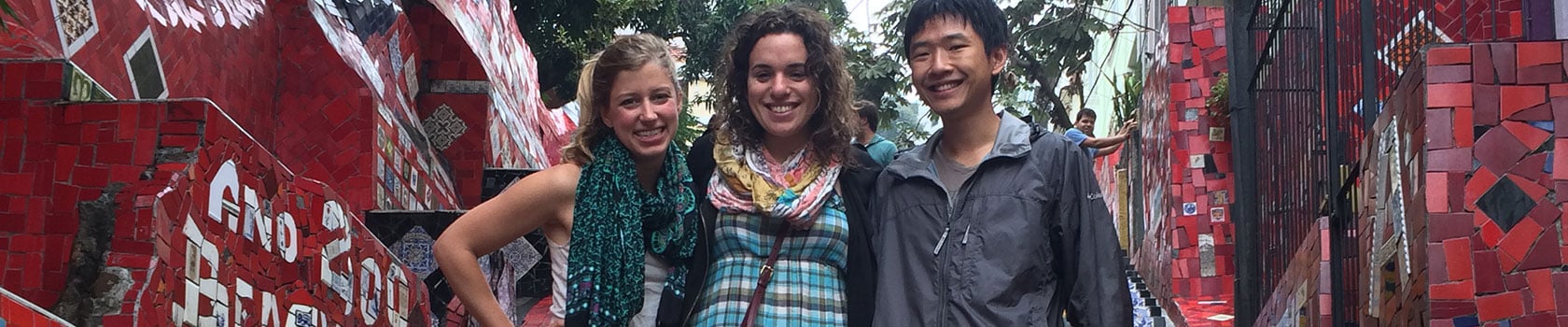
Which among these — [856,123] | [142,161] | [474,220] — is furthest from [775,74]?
[142,161]

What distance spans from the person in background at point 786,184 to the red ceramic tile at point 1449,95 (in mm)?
1398

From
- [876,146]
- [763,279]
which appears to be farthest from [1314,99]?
[763,279]

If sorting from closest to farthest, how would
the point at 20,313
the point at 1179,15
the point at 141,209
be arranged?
the point at 20,313 < the point at 141,209 < the point at 1179,15

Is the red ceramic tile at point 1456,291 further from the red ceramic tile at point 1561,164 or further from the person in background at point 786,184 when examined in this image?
the person in background at point 786,184

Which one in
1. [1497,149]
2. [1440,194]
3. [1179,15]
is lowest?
[1440,194]

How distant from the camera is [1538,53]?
14.1 ft

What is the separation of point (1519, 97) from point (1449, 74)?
0.16 meters

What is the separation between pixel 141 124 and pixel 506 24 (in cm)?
848

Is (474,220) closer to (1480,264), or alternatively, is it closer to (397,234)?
(1480,264)

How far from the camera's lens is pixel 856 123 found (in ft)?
13.7

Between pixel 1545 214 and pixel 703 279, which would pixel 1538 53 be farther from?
pixel 703 279

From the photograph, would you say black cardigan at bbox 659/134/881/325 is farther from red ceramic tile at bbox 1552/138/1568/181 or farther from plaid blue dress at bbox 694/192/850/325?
red ceramic tile at bbox 1552/138/1568/181

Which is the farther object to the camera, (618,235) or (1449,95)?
(1449,95)

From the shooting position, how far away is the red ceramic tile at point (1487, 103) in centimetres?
435
